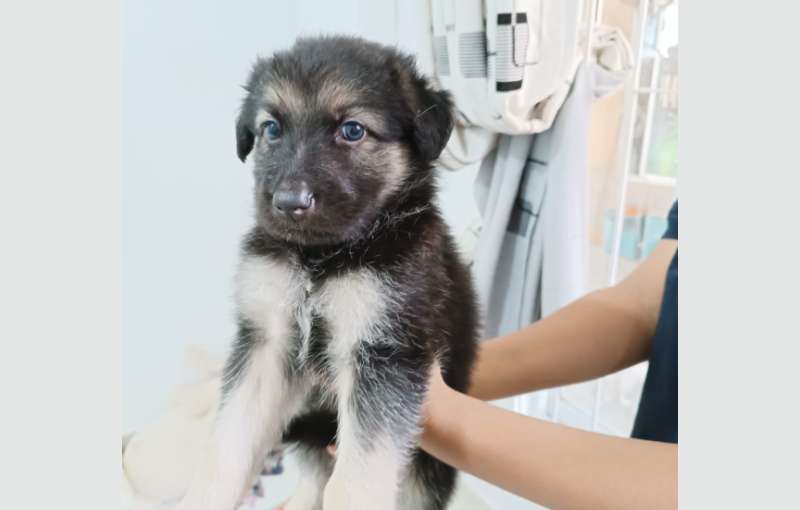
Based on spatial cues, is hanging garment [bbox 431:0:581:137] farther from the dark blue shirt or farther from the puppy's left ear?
the dark blue shirt

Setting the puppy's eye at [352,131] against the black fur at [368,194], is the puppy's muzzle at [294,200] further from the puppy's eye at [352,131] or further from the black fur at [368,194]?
the puppy's eye at [352,131]

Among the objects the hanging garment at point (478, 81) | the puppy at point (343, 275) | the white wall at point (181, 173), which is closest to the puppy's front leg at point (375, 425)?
the puppy at point (343, 275)

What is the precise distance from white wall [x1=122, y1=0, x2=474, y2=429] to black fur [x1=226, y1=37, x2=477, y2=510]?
108mm

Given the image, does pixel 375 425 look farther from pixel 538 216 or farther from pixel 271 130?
pixel 538 216

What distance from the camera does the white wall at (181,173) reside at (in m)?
1.00

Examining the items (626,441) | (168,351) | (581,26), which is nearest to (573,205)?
(581,26)

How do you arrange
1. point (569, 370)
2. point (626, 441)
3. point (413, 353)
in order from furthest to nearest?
point (569, 370), point (626, 441), point (413, 353)

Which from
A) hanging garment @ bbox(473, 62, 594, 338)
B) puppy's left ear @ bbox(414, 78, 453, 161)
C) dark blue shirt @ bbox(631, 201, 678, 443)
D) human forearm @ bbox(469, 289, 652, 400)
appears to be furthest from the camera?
hanging garment @ bbox(473, 62, 594, 338)

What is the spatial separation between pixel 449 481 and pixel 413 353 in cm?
49

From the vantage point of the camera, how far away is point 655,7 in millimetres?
1878

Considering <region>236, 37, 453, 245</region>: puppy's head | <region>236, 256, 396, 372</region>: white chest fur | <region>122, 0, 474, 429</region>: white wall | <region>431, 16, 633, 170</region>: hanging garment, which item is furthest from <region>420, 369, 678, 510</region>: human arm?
<region>431, 16, 633, 170</region>: hanging garment

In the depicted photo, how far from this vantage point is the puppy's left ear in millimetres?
988

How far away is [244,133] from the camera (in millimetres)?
997

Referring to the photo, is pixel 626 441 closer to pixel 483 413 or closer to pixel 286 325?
pixel 483 413
